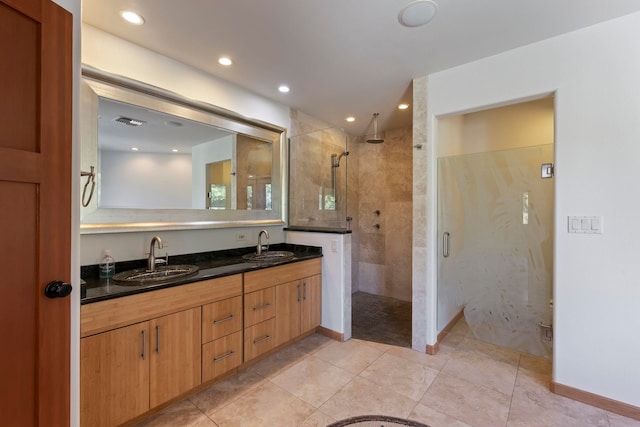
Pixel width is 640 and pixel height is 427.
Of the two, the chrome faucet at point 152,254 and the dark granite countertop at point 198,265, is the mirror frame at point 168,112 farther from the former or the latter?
the dark granite countertop at point 198,265

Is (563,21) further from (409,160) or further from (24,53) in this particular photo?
(24,53)

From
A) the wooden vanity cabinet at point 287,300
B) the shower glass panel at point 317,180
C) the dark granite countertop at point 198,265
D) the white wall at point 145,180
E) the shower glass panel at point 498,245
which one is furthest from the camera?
the shower glass panel at point 317,180

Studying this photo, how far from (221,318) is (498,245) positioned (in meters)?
2.61

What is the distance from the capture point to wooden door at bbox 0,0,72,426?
944 millimetres

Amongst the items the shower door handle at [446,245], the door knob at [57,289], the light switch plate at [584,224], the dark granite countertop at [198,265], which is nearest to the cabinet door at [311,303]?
the dark granite countertop at [198,265]

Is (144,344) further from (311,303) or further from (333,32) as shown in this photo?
(333,32)

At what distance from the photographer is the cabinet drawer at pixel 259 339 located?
2.17 m

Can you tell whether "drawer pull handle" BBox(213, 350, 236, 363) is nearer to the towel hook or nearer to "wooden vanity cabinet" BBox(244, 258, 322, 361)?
"wooden vanity cabinet" BBox(244, 258, 322, 361)

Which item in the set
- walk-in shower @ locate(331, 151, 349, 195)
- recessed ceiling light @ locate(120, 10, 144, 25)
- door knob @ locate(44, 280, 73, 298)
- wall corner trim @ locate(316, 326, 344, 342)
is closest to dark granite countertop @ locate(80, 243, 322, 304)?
door knob @ locate(44, 280, 73, 298)

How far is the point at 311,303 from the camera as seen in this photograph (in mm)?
2775

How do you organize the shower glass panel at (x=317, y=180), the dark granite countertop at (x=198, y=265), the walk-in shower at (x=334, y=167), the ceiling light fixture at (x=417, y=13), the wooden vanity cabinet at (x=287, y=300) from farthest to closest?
the walk-in shower at (x=334, y=167) < the shower glass panel at (x=317, y=180) < the wooden vanity cabinet at (x=287, y=300) < the ceiling light fixture at (x=417, y=13) < the dark granite countertop at (x=198, y=265)

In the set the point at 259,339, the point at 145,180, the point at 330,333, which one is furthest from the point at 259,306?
the point at 145,180

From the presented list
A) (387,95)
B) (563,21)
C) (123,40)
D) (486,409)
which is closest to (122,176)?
(123,40)

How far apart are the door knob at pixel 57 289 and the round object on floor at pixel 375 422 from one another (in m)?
1.56
